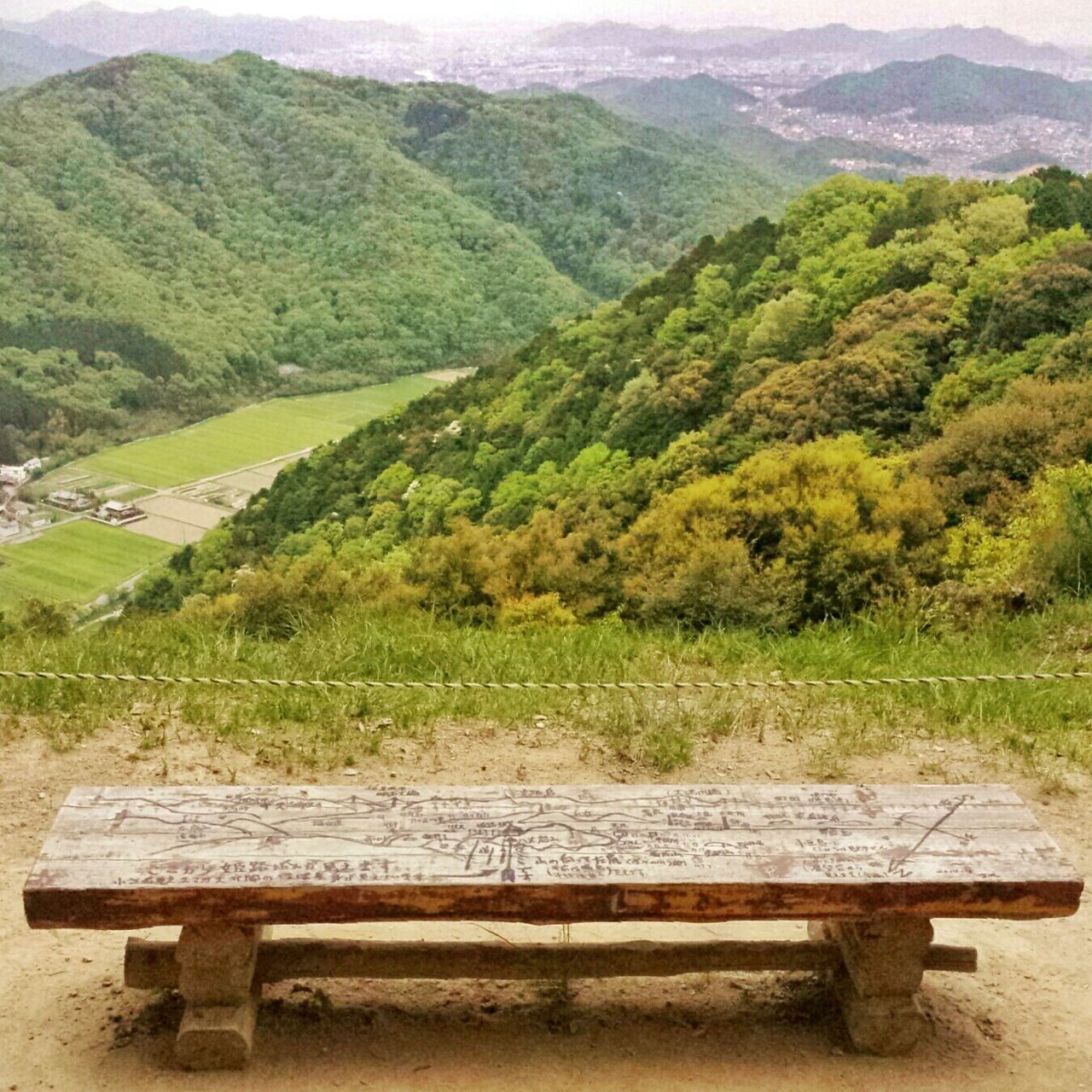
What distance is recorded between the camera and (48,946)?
2.81 metres

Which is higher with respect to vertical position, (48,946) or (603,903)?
(603,903)

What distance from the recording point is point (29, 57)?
3459 cm

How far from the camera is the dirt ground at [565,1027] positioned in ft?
7.94

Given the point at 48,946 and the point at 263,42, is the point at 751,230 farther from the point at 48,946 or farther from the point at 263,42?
the point at 48,946

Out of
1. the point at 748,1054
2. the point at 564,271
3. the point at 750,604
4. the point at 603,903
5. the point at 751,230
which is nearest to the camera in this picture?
the point at 603,903

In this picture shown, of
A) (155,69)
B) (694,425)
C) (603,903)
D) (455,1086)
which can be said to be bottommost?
(694,425)

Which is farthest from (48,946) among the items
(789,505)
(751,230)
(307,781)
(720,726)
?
(751,230)

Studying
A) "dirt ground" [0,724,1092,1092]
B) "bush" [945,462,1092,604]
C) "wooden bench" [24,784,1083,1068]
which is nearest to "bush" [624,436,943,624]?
"bush" [945,462,1092,604]

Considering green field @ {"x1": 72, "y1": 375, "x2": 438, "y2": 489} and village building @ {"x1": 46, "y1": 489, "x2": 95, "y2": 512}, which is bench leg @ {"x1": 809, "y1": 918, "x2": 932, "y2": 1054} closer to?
village building @ {"x1": 46, "y1": 489, "x2": 95, "y2": 512}

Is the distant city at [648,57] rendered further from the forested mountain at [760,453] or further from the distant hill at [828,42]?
the forested mountain at [760,453]

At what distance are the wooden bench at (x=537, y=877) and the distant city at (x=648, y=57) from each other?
83.8 ft

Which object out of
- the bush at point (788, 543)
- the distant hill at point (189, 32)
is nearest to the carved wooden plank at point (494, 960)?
the bush at point (788, 543)

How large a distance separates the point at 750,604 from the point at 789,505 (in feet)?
4.74

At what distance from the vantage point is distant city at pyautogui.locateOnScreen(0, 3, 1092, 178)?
27078mm
